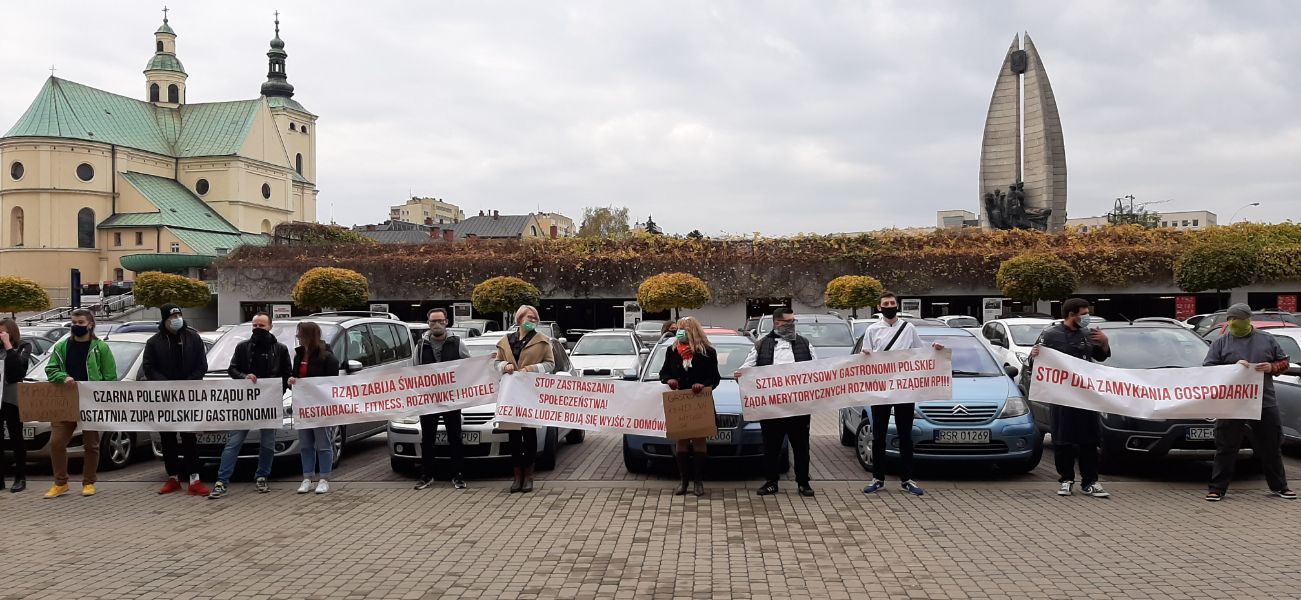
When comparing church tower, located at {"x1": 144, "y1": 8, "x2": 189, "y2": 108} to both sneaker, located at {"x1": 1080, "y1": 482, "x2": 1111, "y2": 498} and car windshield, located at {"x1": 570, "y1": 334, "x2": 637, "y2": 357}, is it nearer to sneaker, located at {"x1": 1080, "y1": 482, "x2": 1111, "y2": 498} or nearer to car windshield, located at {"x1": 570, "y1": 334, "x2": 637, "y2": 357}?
car windshield, located at {"x1": 570, "y1": 334, "x2": 637, "y2": 357}

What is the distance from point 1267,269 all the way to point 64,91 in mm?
93948

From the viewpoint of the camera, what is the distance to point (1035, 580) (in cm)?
580

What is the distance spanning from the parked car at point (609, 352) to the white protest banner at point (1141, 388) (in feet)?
27.0

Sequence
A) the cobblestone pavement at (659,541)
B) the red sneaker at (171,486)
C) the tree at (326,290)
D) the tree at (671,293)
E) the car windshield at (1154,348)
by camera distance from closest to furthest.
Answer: the cobblestone pavement at (659,541) < the red sneaker at (171,486) < the car windshield at (1154,348) < the tree at (671,293) < the tree at (326,290)

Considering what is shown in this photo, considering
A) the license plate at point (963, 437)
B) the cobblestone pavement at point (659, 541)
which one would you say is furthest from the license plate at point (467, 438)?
the license plate at point (963, 437)

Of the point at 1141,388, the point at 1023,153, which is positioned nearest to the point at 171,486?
the point at 1141,388

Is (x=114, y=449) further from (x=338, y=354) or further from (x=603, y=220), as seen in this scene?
(x=603, y=220)

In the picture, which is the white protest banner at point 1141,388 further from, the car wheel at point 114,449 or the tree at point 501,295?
the tree at point 501,295

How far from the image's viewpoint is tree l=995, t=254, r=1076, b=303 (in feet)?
114

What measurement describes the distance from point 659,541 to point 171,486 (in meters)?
5.49

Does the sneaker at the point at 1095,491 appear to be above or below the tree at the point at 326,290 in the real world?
below

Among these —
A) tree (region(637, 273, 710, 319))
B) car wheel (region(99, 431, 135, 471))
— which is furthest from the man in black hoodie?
tree (region(637, 273, 710, 319))

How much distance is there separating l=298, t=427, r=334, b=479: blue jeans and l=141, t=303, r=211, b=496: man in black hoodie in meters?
1.03

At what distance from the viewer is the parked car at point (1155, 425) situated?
8.84 meters
